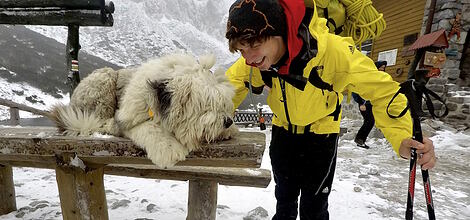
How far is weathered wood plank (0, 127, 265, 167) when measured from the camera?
162 cm

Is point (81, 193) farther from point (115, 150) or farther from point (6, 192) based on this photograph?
point (6, 192)

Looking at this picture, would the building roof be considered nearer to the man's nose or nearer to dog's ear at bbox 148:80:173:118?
the man's nose

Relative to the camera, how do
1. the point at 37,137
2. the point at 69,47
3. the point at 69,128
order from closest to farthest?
the point at 37,137, the point at 69,128, the point at 69,47

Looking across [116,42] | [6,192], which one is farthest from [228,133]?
[116,42]

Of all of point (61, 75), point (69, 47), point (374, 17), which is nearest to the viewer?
point (374, 17)

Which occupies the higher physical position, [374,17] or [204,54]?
[374,17]

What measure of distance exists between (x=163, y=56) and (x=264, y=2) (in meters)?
0.91

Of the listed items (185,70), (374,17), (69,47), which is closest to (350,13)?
Result: (374,17)

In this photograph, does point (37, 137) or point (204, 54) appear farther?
point (204, 54)

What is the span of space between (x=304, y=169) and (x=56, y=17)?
5.60 m

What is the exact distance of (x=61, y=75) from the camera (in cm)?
2656

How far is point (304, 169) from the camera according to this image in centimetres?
222

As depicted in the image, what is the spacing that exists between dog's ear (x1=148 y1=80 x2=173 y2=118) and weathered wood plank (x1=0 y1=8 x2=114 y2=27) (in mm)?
4093

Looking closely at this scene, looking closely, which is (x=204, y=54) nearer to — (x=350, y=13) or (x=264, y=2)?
(x=264, y=2)
